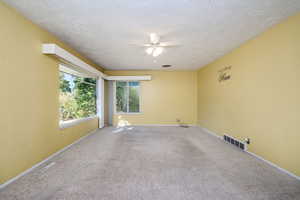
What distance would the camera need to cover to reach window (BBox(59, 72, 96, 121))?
341 centimetres

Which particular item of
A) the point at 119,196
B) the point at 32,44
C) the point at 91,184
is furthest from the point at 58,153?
the point at 32,44

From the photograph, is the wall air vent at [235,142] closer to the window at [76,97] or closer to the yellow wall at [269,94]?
the yellow wall at [269,94]

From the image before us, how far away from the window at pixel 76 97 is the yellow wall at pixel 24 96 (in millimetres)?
475

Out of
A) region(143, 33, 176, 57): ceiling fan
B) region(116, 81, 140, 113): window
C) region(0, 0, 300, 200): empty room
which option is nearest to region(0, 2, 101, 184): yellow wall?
region(0, 0, 300, 200): empty room

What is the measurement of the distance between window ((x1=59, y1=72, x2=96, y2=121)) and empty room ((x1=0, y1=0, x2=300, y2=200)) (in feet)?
0.18

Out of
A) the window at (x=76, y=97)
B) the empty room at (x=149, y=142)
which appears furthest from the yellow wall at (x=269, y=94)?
the window at (x=76, y=97)

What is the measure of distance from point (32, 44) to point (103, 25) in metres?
1.28

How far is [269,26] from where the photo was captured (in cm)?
244

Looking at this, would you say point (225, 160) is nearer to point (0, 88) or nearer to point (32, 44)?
point (0, 88)

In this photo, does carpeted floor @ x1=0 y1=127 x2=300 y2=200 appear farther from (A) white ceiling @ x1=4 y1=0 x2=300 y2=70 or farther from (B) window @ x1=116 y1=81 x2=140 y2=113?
Answer: (B) window @ x1=116 y1=81 x2=140 y2=113

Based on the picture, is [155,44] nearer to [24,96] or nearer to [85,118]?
[24,96]

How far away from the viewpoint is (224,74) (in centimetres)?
402

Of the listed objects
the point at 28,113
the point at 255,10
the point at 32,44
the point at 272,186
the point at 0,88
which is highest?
the point at 255,10

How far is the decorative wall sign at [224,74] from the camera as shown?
3822 mm
